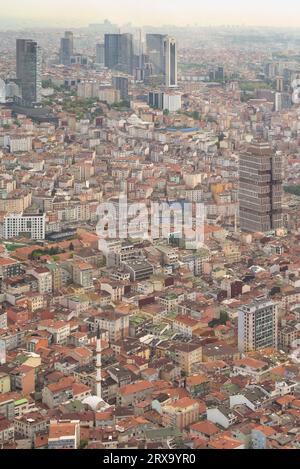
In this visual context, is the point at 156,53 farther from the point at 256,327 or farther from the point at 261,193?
the point at 256,327

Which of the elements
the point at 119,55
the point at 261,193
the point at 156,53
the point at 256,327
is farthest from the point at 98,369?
the point at 119,55

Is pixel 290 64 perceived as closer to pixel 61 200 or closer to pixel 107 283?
pixel 61 200

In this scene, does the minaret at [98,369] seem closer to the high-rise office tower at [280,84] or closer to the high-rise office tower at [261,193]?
the high-rise office tower at [261,193]

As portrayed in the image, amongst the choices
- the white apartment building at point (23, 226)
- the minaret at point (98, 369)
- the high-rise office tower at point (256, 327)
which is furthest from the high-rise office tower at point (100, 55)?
the minaret at point (98, 369)

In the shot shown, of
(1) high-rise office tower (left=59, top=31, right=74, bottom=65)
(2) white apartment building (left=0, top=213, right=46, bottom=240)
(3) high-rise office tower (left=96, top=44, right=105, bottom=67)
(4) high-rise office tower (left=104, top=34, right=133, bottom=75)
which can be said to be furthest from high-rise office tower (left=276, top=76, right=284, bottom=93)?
(2) white apartment building (left=0, top=213, right=46, bottom=240)

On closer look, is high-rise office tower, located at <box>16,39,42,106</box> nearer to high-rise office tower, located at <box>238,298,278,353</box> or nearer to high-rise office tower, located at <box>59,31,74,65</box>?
high-rise office tower, located at <box>59,31,74,65</box>

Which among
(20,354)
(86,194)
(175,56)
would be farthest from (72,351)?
(175,56)

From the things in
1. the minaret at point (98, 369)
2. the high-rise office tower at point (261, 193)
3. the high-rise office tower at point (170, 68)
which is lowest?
the minaret at point (98, 369)
